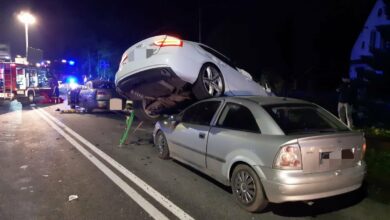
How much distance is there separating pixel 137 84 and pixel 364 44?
32.5 metres

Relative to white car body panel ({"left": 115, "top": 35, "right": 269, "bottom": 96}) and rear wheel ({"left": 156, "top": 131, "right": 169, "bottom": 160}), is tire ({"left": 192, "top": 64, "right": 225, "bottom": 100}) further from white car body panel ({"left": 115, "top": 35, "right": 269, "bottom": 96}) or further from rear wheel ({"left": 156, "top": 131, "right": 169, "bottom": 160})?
rear wheel ({"left": 156, "top": 131, "right": 169, "bottom": 160})

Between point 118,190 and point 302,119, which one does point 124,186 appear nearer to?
point 118,190

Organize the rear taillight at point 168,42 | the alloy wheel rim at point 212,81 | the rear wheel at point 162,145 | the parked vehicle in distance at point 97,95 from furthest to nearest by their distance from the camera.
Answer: the parked vehicle in distance at point 97,95
the alloy wheel rim at point 212,81
the rear taillight at point 168,42
the rear wheel at point 162,145

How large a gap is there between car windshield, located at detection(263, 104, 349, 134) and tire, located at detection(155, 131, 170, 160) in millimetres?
2887

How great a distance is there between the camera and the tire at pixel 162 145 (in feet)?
24.6

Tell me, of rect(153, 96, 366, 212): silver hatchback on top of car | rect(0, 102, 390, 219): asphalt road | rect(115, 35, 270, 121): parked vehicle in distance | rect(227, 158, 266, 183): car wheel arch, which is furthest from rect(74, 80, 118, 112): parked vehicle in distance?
rect(227, 158, 266, 183): car wheel arch

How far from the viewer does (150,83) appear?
27.7 feet

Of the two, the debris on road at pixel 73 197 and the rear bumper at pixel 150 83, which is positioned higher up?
the rear bumper at pixel 150 83

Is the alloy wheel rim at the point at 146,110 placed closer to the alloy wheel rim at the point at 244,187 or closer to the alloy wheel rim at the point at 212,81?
the alloy wheel rim at the point at 212,81

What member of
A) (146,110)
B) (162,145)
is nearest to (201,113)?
(162,145)

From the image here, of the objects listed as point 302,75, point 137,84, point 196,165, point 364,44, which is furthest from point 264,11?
point 196,165

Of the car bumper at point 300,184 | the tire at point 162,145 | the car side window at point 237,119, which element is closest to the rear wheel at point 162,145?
the tire at point 162,145

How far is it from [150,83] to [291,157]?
15.3 feet

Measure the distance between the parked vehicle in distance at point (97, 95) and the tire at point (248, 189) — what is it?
1258 cm
